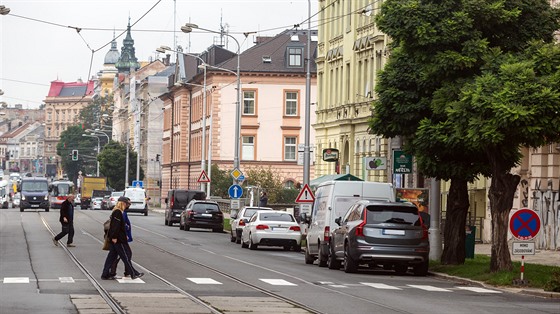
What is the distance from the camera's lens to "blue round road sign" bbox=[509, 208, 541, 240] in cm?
2602

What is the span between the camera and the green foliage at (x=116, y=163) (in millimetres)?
135000

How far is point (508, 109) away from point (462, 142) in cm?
287

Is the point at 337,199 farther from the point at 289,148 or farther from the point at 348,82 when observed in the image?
the point at 289,148

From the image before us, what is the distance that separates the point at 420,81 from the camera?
31.0 metres

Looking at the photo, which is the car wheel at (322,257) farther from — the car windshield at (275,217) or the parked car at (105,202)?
the parked car at (105,202)

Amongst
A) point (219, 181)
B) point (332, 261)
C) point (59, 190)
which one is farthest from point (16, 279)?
point (59, 190)

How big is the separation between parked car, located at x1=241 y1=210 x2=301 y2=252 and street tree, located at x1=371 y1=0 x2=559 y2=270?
13041 millimetres

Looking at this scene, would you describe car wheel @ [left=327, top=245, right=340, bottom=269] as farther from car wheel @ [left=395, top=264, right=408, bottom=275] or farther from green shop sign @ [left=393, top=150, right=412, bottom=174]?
green shop sign @ [left=393, top=150, right=412, bottom=174]

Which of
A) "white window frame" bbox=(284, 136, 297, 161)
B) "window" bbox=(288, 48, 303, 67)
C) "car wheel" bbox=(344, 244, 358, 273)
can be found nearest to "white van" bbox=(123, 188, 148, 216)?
"white window frame" bbox=(284, 136, 297, 161)

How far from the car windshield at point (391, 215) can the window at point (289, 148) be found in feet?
235

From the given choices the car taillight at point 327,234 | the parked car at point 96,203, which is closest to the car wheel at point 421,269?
the car taillight at point 327,234

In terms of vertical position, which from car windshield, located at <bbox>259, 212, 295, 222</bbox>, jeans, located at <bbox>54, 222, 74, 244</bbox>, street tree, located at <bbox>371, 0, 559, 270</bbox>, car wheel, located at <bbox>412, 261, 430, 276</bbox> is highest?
street tree, located at <bbox>371, 0, 559, 270</bbox>

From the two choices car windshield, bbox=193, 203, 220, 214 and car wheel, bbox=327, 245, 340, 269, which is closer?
car wheel, bbox=327, 245, 340, 269

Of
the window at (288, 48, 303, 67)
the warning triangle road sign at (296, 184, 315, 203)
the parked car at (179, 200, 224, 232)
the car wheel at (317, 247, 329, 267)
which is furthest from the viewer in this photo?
the window at (288, 48, 303, 67)
